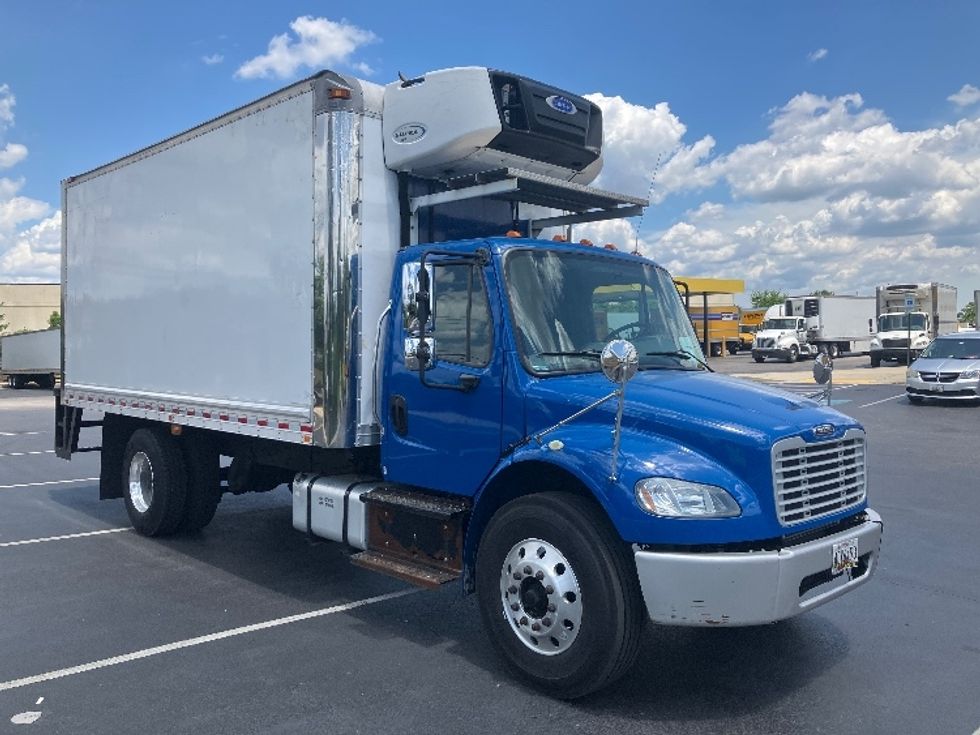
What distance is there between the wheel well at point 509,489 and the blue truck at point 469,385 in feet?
0.05

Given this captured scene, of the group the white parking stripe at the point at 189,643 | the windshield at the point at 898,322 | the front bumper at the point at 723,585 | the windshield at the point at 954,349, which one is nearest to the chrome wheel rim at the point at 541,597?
the front bumper at the point at 723,585

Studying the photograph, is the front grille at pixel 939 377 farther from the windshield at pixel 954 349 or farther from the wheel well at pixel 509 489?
the wheel well at pixel 509 489

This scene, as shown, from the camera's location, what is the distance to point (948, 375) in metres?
20.7

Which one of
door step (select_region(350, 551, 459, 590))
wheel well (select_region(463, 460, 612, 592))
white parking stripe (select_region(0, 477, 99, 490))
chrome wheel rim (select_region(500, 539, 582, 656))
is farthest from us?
white parking stripe (select_region(0, 477, 99, 490))

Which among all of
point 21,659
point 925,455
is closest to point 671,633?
point 21,659

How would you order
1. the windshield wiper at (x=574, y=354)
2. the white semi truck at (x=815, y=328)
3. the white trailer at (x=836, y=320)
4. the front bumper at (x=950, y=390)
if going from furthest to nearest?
1. the white trailer at (x=836, y=320)
2. the white semi truck at (x=815, y=328)
3. the front bumper at (x=950, y=390)
4. the windshield wiper at (x=574, y=354)

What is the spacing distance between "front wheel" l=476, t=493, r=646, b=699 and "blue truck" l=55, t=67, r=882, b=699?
1 centimetres

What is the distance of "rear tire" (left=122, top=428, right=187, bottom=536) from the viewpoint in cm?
795

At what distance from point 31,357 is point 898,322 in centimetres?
3777

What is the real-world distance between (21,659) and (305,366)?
2459 millimetres

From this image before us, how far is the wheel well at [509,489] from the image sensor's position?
4.73 m

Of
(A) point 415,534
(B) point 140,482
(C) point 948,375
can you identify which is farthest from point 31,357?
(A) point 415,534

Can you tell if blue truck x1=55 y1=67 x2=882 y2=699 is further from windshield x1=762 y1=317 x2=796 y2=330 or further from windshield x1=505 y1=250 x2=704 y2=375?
windshield x1=762 y1=317 x2=796 y2=330

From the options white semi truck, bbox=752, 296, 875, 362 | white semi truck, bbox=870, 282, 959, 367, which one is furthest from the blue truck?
white semi truck, bbox=752, 296, 875, 362
